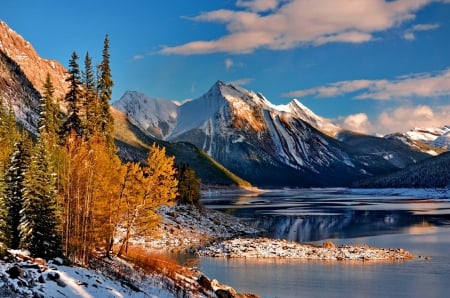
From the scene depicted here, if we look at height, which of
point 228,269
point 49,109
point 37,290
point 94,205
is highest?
point 49,109

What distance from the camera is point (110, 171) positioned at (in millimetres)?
41562

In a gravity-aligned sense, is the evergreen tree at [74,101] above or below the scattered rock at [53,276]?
above

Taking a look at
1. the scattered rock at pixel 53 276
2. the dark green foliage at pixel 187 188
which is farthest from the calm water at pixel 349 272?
the scattered rock at pixel 53 276

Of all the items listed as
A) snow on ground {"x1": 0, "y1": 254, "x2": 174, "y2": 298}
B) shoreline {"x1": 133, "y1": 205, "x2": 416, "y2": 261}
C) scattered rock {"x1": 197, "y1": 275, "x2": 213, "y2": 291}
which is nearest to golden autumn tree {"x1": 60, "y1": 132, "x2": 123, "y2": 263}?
snow on ground {"x1": 0, "y1": 254, "x2": 174, "y2": 298}

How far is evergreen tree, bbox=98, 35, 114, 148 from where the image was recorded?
2544 inches

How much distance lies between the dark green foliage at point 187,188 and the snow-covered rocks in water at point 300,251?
33183mm

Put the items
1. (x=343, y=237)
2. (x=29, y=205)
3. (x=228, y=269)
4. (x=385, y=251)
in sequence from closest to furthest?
1. (x=29, y=205)
2. (x=228, y=269)
3. (x=385, y=251)
4. (x=343, y=237)

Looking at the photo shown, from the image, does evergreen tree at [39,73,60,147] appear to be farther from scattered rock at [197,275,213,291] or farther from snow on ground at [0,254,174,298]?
snow on ground at [0,254,174,298]

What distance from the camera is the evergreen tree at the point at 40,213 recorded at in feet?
107

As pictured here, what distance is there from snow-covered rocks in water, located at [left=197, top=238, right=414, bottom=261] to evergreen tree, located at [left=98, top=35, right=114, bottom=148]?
18.7 meters

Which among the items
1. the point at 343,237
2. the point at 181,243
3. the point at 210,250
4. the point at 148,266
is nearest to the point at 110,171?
the point at 148,266

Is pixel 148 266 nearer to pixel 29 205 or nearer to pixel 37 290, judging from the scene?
pixel 29 205

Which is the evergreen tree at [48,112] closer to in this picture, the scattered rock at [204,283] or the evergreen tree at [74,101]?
the evergreen tree at [74,101]

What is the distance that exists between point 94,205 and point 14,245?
700cm
